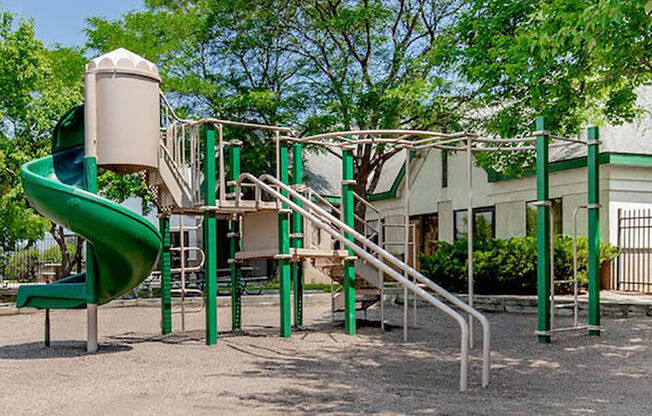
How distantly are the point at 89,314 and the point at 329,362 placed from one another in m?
3.40

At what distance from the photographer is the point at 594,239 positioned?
446 inches

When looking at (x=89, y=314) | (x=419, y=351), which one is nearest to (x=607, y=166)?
(x=419, y=351)

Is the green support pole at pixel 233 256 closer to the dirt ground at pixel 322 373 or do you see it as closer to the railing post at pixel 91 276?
the dirt ground at pixel 322 373

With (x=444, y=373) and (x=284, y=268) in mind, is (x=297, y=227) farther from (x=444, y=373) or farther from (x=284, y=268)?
(x=444, y=373)

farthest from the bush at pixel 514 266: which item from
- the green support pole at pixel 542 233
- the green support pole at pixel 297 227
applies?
the green support pole at pixel 542 233

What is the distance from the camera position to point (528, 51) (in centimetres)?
1242

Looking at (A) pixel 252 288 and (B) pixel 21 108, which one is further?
(A) pixel 252 288

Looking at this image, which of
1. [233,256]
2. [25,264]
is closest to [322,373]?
[233,256]

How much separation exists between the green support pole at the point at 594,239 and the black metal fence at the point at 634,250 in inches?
240

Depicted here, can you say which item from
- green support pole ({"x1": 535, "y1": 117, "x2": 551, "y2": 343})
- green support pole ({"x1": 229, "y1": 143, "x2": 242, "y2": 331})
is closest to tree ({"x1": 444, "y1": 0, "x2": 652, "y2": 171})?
green support pole ({"x1": 535, "y1": 117, "x2": 551, "y2": 343})

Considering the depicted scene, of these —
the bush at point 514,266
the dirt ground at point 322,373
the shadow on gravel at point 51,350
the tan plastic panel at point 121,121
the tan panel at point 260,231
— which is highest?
the tan plastic panel at point 121,121

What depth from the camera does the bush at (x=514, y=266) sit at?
16.5 meters

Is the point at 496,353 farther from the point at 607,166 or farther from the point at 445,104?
the point at 445,104

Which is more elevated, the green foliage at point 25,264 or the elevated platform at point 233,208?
the elevated platform at point 233,208
